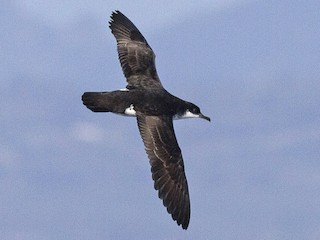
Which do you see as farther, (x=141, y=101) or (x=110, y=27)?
(x=110, y=27)

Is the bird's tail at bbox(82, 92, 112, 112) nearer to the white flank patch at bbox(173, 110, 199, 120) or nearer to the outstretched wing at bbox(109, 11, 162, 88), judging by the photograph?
the outstretched wing at bbox(109, 11, 162, 88)

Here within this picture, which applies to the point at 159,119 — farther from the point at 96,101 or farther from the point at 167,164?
the point at 96,101

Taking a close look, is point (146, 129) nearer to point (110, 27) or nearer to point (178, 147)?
point (178, 147)

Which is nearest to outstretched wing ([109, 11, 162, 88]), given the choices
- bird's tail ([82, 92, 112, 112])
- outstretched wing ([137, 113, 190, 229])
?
bird's tail ([82, 92, 112, 112])

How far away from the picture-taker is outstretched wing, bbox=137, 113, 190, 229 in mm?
26562

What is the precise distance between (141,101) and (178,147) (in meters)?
2.01

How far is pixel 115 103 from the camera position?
1101 inches

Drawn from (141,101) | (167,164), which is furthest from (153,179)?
(141,101)

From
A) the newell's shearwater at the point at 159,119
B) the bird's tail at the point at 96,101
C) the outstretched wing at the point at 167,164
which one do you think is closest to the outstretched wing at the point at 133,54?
the newell's shearwater at the point at 159,119

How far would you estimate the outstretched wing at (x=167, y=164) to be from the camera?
26.6 m

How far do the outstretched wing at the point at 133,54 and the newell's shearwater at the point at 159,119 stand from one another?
0.12 ft

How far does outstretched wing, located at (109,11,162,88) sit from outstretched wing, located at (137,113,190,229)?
2299mm

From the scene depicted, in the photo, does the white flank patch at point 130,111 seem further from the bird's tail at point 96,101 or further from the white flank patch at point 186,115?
the white flank patch at point 186,115

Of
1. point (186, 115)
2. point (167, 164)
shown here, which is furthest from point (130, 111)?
point (186, 115)
